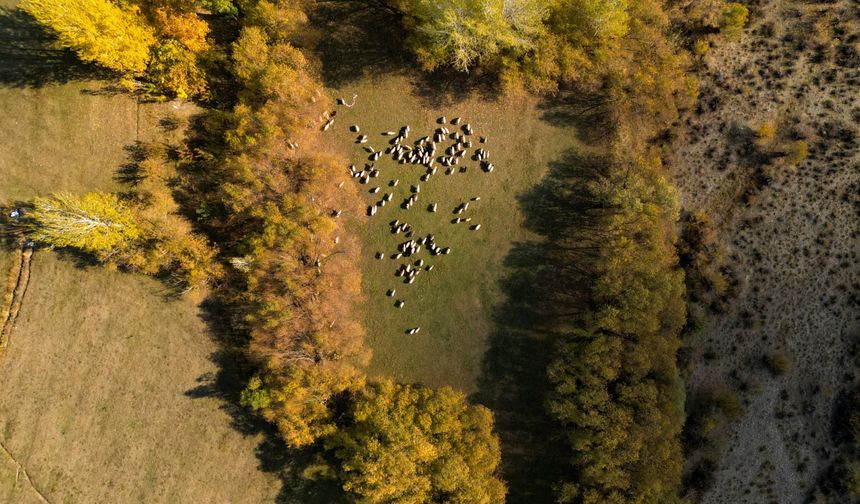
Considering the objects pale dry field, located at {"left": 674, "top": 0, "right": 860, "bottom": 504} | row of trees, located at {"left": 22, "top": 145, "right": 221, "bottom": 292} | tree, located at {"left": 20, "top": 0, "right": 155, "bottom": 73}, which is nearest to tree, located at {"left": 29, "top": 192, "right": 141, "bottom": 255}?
row of trees, located at {"left": 22, "top": 145, "right": 221, "bottom": 292}

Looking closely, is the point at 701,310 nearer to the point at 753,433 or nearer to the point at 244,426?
the point at 753,433

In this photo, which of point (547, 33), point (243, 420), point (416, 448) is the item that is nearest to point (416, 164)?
point (547, 33)

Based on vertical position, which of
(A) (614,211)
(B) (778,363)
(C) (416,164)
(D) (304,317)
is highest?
(A) (614,211)

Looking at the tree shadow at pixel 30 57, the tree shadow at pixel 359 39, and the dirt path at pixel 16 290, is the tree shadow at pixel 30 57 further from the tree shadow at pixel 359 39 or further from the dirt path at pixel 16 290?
the tree shadow at pixel 359 39

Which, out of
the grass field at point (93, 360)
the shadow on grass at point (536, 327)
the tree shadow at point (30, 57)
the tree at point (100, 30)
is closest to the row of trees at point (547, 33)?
the shadow on grass at point (536, 327)

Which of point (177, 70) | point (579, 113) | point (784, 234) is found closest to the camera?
point (177, 70)

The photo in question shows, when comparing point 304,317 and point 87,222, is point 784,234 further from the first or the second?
point 87,222
